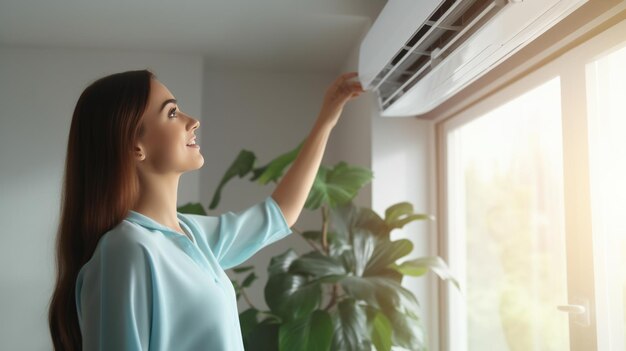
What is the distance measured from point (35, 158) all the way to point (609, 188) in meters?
2.33

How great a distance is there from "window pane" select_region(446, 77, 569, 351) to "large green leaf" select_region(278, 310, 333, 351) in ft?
1.87

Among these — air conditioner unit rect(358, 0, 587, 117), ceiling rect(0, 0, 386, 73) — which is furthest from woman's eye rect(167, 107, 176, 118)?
ceiling rect(0, 0, 386, 73)

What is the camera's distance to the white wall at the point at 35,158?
94.7 inches

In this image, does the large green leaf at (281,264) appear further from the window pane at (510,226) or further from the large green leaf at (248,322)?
the window pane at (510,226)

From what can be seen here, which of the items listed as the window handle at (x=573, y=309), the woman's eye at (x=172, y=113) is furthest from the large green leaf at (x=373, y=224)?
the woman's eye at (x=172, y=113)

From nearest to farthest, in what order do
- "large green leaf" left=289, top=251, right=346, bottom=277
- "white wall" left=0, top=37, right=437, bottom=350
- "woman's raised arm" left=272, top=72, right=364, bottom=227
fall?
"woman's raised arm" left=272, top=72, right=364, bottom=227 < "large green leaf" left=289, top=251, right=346, bottom=277 < "white wall" left=0, top=37, right=437, bottom=350

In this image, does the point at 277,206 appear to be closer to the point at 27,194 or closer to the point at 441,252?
the point at 441,252

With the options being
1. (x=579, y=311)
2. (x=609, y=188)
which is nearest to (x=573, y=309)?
(x=579, y=311)

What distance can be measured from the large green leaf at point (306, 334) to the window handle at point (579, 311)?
0.62 meters

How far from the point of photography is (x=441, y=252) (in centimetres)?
Answer: 205

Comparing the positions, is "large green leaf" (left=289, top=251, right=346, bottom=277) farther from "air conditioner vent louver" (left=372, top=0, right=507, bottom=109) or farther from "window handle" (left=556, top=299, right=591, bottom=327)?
"window handle" (left=556, top=299, right=591, bottom=327)

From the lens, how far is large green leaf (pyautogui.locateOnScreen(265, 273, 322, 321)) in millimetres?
1520

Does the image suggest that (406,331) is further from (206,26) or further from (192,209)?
(206,26)

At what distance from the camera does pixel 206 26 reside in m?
2.20
